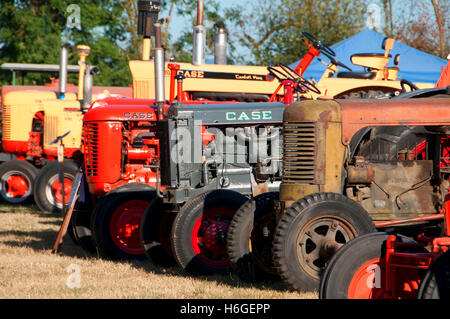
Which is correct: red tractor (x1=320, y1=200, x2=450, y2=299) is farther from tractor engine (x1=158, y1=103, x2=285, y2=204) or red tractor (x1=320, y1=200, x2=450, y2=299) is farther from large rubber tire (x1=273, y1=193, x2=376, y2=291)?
tractor engine (x1=158, y1=103, x2=285, y2=204)

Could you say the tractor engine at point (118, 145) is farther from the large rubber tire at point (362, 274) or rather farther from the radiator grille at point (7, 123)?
the radiator grille at point (7, 123)

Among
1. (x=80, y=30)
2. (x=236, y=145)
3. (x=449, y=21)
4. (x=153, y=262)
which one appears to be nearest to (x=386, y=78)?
(x=236, y=145)

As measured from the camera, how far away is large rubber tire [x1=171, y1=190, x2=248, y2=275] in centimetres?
546

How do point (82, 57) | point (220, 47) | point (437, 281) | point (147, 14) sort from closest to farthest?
1. point (437, 281)
2. point (147, 14)
3. point (220, 47)
4. point (82, 57)

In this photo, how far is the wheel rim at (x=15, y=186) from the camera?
11.9 metres

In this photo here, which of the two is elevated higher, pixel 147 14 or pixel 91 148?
pixel 147 14

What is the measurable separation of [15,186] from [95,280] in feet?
23.0

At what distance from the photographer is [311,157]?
4562mm

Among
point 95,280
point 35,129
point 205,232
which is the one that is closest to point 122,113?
point 205,232

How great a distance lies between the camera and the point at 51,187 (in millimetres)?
10938

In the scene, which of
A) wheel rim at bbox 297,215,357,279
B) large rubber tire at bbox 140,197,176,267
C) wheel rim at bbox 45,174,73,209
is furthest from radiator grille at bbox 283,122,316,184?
wheel rim at bbox 45,174,73,209

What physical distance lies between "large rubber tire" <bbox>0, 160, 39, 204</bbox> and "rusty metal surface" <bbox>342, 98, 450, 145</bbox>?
8143 mm

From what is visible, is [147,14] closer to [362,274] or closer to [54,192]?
[54,192]

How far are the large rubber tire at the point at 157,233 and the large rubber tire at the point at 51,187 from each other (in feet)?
16.3
